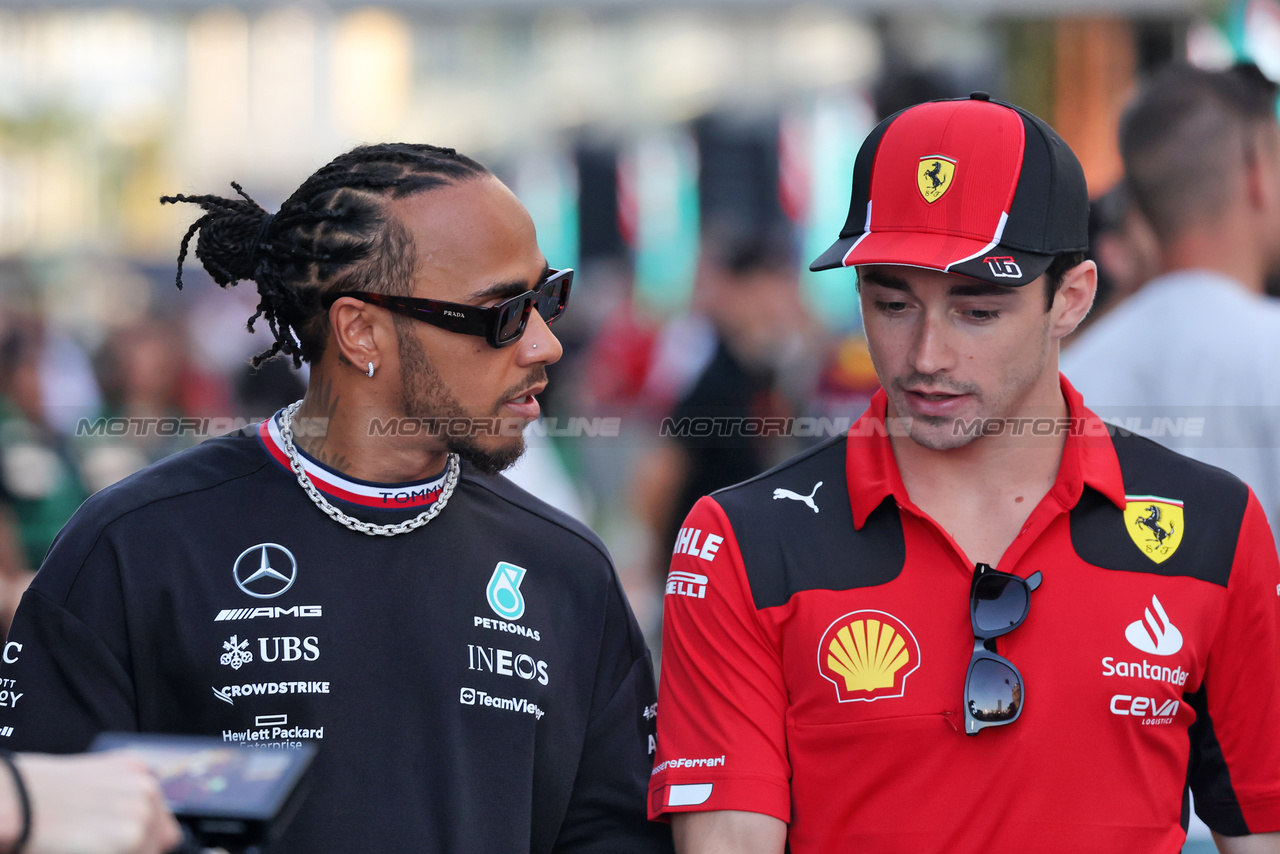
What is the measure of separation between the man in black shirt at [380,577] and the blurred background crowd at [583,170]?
723mm

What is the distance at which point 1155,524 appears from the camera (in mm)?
2826

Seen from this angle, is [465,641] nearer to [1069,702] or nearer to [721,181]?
[1069,702]

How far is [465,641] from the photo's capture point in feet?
9.48

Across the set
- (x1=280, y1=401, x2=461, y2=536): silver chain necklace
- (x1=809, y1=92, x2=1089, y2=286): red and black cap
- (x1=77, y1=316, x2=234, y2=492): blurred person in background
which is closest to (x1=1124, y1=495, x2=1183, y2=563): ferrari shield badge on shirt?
(x1=809, y1=92, x2=1089, y2=286): red and black cap

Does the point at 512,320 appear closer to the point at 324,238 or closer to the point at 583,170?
the point at 324,238

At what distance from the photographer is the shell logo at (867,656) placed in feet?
8.80

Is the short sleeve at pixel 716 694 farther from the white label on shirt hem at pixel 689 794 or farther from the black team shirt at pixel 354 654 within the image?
the black team shirt at pixel 354 654

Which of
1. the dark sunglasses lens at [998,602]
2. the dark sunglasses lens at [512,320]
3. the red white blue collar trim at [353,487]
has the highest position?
the dark sunglasses lens at [512,320]

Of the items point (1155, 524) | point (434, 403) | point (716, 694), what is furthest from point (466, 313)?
point (1155, 524)

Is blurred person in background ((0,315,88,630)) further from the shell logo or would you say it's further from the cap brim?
the cap brim

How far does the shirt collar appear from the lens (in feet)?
9.28

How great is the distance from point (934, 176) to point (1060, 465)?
642 millimetres

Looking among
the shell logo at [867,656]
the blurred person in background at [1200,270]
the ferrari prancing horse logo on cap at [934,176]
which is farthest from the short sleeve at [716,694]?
the blurred person in background at [1200,270]

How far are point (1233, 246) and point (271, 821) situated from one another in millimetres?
3781
